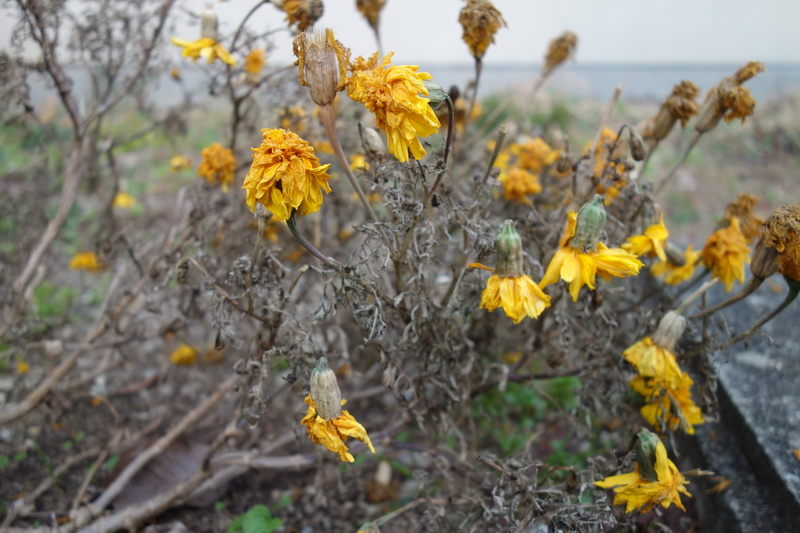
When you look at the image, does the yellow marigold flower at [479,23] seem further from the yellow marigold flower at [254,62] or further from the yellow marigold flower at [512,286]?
the yellow marigold flower at [254,62]

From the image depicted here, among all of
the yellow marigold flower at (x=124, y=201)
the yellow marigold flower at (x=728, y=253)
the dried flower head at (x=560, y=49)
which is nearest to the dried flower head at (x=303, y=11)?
the dried flower head at (x=560, y=49)

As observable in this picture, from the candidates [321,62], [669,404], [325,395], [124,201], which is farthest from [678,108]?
[124,201]

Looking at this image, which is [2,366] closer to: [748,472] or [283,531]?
[283,531]

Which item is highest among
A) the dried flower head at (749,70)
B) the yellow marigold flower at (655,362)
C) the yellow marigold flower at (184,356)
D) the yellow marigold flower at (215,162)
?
the dried flower head at (749,70)

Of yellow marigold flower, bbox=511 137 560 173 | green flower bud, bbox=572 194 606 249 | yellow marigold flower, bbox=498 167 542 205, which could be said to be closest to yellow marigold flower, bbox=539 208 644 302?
green flower bud, bbox=572 194 606 249

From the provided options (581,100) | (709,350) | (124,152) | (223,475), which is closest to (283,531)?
(223,475)

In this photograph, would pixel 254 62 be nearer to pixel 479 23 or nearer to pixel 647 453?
pixel 479 23
